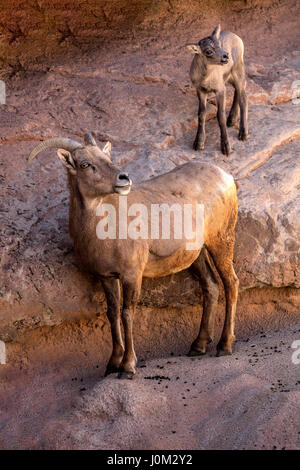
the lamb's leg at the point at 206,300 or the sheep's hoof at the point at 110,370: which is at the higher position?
the lamb's leg at the point at 206,300

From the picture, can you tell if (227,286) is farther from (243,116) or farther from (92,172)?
(243,116)

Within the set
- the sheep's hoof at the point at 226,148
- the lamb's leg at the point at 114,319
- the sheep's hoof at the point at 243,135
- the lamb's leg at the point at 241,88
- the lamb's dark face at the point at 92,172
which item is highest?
the lamb's leg at the point at 241,88

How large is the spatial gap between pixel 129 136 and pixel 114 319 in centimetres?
312

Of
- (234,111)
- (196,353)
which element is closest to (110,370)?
(196,353)

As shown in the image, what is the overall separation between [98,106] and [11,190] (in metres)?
2.15

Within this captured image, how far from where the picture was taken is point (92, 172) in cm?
767

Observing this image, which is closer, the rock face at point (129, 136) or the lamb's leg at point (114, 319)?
the lamb's leg at point (114, 319)

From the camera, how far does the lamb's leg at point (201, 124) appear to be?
1009cm

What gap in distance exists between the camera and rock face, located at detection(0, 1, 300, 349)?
28.2 ft

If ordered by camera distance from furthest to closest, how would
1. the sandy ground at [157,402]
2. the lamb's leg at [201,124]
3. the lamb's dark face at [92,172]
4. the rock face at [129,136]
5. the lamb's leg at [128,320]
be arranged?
Result: 1. the lamb's leg at [201,124]
2. the rock face at [129,136]
3. the lamb's leg at [128,320]
4. the lamb's dark face at [92,172]
5. the sandy ground at [157,402]

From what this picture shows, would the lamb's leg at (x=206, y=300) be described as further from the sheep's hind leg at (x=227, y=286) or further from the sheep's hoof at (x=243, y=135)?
the sheep's hoof at (x=243, y=135)

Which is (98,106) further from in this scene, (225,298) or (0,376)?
(0,376)

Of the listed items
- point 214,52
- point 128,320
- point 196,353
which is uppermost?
point 214,52

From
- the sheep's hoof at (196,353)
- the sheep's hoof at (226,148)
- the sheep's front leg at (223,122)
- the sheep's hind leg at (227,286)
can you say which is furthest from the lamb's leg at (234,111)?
the sheep's hoof at (196,353)
